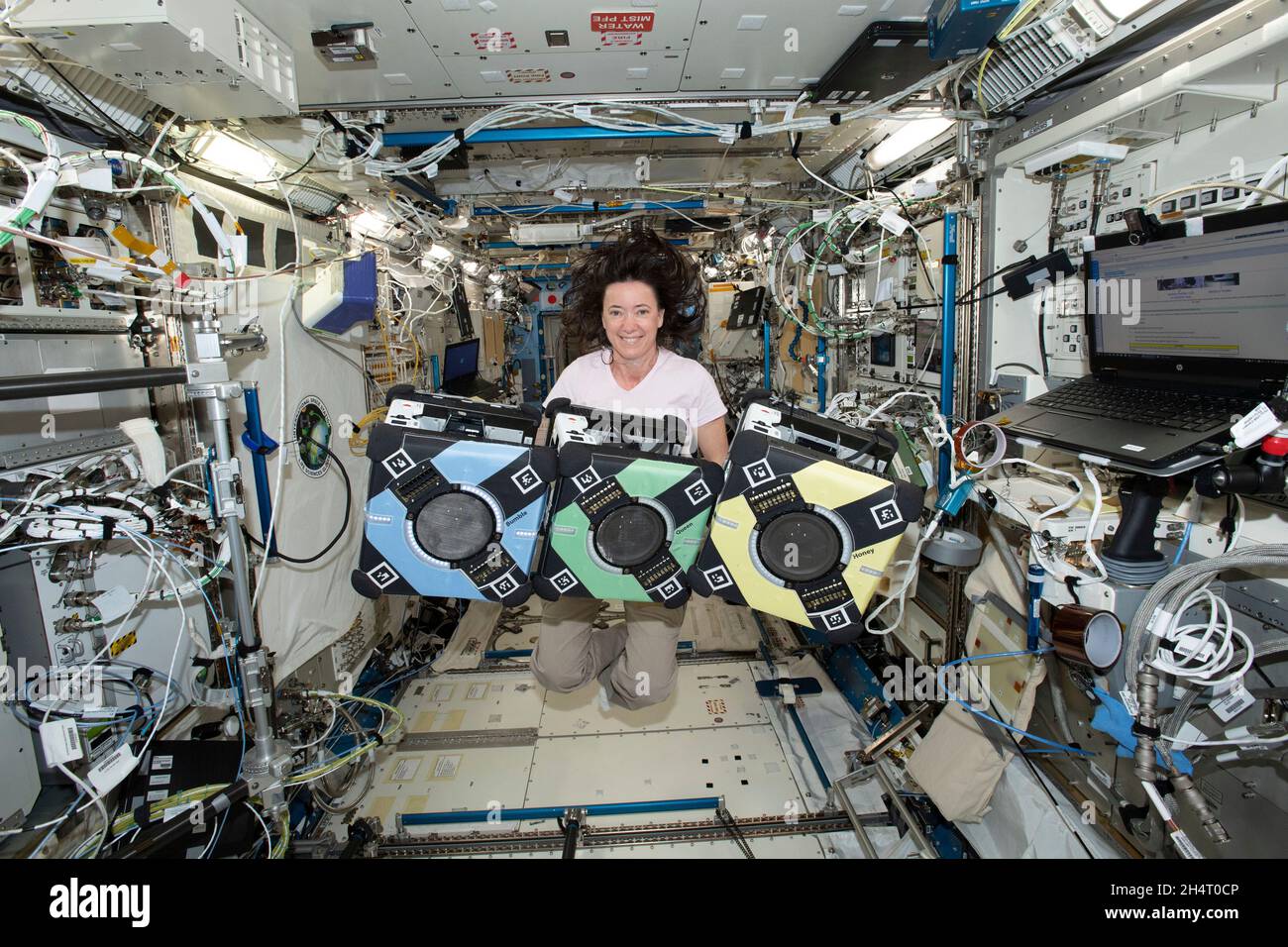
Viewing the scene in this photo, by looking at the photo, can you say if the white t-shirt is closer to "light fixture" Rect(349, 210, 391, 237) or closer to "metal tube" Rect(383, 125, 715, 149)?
"metal tube" Rect(383, 125, 715, 149)

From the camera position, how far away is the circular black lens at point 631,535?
67.7 inches

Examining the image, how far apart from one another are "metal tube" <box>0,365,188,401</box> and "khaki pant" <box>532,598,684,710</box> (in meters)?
1.60

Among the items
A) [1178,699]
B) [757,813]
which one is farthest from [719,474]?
[757,813]

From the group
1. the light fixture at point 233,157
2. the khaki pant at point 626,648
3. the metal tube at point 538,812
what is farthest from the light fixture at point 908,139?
the metal tube at point 538,812

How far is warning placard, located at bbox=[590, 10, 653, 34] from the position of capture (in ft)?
6.45

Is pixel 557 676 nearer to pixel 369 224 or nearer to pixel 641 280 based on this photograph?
pixel 641 280

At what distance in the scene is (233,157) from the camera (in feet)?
8.19

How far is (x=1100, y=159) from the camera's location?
2330mm

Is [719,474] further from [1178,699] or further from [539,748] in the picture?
[539,748]

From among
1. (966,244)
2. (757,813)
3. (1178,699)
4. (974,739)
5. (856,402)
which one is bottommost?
(757,813)

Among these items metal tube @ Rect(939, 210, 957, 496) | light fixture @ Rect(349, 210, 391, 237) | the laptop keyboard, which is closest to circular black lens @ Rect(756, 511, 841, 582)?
the laptop keyboard

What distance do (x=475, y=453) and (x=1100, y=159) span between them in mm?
2890

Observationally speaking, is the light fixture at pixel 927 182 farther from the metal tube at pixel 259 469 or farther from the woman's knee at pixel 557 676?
the metal tube at pixel 259 469

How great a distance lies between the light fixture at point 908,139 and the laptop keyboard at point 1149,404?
1.53m
